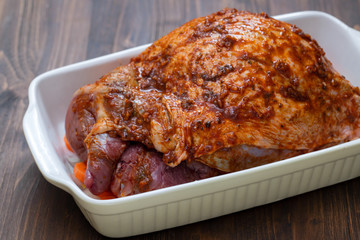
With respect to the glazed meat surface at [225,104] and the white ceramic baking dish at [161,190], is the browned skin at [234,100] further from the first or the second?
the white ceramic baking dish at [161,190]

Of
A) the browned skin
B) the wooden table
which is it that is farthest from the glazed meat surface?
the wooden table

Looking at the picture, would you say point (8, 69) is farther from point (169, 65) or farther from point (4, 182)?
point (169, 65)

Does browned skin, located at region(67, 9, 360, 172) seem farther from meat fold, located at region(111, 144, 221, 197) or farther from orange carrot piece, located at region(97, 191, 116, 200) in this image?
orange carrot piece, located at region(97, 191, 116, 200)

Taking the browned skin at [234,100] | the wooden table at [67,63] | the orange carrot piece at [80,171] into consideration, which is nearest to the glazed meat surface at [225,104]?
the browned skin at [234,100]

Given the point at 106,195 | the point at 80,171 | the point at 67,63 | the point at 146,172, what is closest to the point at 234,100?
the point at 146,172

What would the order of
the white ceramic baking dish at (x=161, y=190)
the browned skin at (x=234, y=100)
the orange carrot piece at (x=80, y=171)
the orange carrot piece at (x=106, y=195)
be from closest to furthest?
the white ceramic baking dish at (x=161, y=190) → the browned skin at (x=234, y=100) → the orange carrot piece at (x=106, y=195) → the orange carrot piece at (x=80, y=171)

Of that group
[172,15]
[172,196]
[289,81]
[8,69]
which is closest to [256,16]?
[289,81]

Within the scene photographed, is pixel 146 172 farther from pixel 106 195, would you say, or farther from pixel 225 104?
pixel 225 104
